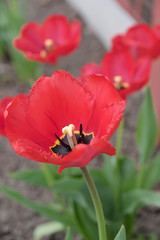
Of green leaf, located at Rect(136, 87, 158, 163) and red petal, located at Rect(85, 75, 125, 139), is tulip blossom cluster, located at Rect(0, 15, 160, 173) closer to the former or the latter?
red petal, located at Rect(85, 75, 125, 139)

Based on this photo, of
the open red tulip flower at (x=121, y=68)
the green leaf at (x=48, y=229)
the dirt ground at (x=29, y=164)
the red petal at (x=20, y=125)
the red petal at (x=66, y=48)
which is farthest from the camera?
the dirt ground at (x=29, y=164)

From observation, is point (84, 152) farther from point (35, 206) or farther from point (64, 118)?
point (35, 206)

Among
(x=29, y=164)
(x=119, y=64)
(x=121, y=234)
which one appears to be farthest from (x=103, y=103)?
(x=29, y=164)

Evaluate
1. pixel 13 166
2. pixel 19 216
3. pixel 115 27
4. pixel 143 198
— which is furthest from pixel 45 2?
pixel 143 198

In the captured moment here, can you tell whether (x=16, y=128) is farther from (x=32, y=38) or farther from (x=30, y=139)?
(x=32, y=38)

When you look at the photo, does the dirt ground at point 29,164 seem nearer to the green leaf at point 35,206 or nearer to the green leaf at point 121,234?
the green leaf at point 35,206

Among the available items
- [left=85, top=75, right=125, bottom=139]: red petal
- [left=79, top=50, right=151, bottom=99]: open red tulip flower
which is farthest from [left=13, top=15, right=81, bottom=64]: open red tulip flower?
[left=85, top=75, right=125, bottom=139]: red petal

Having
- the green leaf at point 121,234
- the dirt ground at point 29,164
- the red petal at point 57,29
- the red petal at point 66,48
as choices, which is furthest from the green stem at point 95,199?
the red petal at point 57,29
